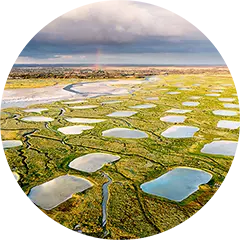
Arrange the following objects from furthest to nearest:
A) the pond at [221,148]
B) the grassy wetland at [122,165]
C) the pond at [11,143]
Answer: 1. the pond at [11,143]
2. the pond at [221,148]
3. the grassy wetland at [122,165]

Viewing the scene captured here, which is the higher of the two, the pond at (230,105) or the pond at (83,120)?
the pond at (230,105)

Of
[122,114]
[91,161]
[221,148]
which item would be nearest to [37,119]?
[122,114]

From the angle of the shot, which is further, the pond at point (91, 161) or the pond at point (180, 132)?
the pond at point (180, 132)

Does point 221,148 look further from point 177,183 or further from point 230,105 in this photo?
point 230,105

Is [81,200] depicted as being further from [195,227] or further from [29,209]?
[195,227]

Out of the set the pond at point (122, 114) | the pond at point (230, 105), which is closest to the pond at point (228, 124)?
the pond at point (230, 105)

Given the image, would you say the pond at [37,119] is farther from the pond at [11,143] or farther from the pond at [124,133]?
the pond at [124,133]

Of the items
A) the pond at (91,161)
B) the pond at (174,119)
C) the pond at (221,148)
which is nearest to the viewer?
the pond at (91,161)
